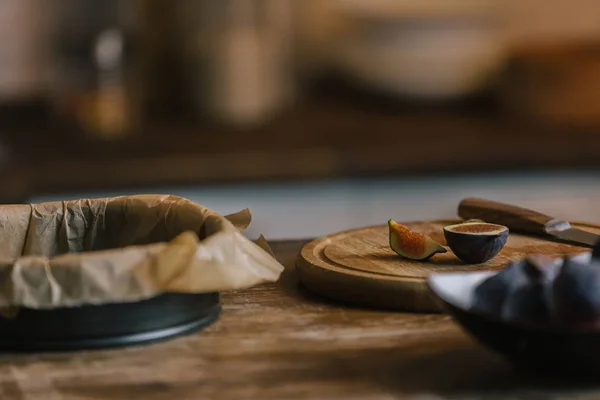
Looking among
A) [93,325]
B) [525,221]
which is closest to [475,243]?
[525,221]

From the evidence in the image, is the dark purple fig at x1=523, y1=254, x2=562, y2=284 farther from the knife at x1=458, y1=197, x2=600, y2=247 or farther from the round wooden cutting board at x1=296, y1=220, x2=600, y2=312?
the knife at x1=458, y1=197, x2=600, y2=247

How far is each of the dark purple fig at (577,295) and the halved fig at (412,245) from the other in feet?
0.95

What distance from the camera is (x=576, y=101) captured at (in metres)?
2.46

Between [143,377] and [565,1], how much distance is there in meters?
2.49

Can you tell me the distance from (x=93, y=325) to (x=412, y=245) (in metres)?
0.36

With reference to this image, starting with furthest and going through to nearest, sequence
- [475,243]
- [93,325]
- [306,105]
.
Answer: [306,105], [475,243], [93,325]

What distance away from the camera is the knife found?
1135 millimetres

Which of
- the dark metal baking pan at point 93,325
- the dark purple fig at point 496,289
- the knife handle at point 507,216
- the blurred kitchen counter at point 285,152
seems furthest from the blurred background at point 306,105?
the dark purple fig at point 496,289

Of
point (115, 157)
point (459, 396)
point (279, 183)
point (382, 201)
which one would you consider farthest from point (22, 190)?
point (459, 396)

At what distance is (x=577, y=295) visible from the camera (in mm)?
747

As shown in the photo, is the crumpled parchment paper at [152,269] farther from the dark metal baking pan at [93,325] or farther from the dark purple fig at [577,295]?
the dark purple fig at [577,295]

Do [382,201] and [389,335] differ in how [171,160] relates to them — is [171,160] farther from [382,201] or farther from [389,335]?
[389,335]

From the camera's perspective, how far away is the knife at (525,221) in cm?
113

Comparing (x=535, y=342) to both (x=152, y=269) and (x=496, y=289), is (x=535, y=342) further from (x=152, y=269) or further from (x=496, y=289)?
(x=152, y=269)
